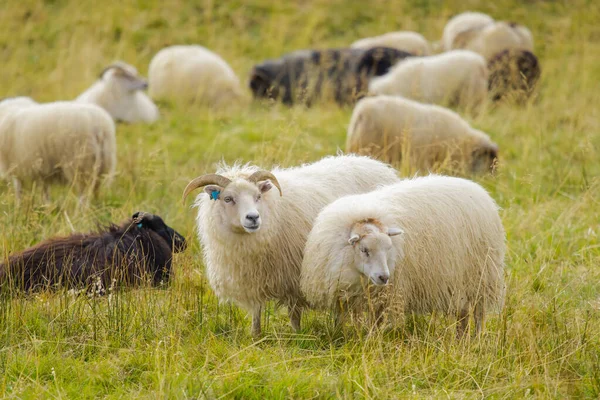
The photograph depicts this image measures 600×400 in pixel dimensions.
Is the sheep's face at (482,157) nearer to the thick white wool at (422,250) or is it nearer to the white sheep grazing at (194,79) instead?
the thick white wool at (422,250)

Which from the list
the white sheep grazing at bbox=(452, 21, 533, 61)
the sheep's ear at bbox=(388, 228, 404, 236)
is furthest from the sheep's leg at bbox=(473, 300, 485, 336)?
the white sheep grazing at bbox=(452, 21, 533, 61)

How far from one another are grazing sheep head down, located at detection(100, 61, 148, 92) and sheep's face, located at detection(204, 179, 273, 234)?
6258 mm

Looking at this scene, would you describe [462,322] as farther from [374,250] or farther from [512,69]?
[512,69]

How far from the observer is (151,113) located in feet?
38.0

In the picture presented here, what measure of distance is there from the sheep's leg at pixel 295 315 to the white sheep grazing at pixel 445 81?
6552 mm

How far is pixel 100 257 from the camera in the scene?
6387 millimetres

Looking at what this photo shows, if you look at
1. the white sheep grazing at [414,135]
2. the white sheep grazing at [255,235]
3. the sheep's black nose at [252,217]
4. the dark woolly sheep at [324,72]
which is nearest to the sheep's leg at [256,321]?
the white sheep grazing at [255,235]

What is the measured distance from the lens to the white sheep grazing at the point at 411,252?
5039mm

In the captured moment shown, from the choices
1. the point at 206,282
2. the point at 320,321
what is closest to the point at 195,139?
the point at 206,282

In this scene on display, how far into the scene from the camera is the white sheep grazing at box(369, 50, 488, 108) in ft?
38.5

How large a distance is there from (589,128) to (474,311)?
609 centimetres

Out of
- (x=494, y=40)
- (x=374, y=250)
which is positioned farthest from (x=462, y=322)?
(x=494, y=40)

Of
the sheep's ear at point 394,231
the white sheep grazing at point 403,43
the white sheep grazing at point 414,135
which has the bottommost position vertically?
the white sheep grazing at point 414,135

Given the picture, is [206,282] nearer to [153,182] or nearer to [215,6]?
[153,182]
